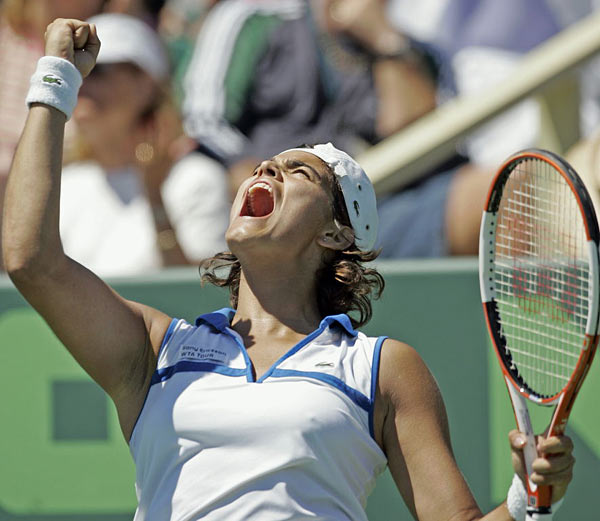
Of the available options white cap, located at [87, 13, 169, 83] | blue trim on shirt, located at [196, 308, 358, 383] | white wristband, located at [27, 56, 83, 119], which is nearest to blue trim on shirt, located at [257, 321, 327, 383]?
blue trim on shirt, located at [196, 308, 358, 383]

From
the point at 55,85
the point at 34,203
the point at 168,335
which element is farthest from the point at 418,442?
the point at 55,85

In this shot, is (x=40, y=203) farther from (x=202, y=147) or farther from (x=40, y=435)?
(x=202, y=147)

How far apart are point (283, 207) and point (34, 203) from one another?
23.7 inches

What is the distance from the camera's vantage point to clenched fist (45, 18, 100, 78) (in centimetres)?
248

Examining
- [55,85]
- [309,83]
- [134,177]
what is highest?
[55,85]

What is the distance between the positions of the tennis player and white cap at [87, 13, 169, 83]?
2.76 metres

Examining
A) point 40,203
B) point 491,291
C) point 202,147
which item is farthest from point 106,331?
point 202,147

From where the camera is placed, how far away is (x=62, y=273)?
7.76 ft

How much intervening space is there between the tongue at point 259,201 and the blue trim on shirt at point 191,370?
42 centimetres

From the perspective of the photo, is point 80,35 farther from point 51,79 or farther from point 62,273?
point 62,273

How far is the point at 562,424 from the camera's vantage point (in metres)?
2.29

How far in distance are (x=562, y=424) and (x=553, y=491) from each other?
163mm

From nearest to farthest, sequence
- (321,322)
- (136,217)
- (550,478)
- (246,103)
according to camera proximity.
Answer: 1. (550,478)
2. (321,322)
3. (136,217)
4. (246,103)

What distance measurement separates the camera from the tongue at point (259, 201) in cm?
268
